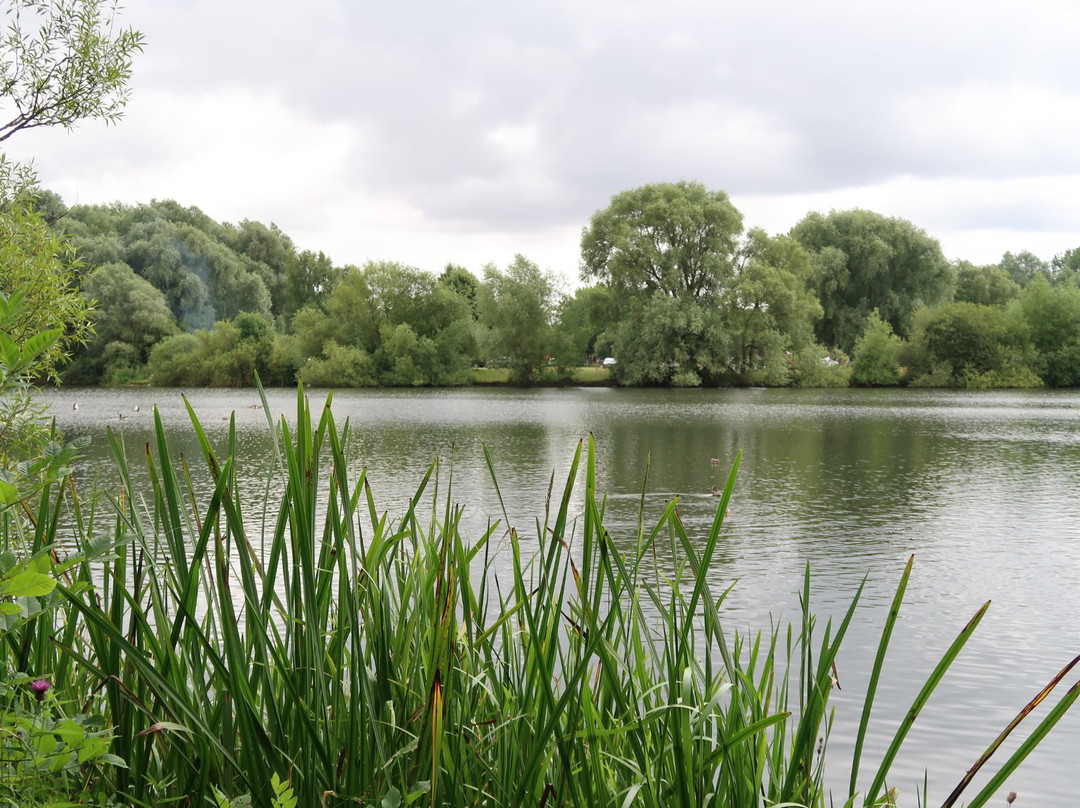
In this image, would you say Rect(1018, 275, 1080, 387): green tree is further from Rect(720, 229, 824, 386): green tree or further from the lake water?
the lake water

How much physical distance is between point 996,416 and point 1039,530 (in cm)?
1772

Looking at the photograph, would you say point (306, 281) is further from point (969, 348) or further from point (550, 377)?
point (969, 348)

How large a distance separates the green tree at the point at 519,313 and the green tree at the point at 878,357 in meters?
15.4

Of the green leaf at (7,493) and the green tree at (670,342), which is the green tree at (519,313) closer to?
the green tree at (670,342)

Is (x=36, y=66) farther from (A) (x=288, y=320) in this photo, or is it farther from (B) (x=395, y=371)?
(A) (x=288, y=320)

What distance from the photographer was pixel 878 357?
4462 cm

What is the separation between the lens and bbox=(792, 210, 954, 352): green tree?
48062 millimetres

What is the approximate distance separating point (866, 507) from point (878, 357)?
35.5 metres

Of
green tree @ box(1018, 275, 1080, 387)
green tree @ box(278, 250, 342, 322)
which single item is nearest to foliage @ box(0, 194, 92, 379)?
green tree @ box(1018, 275, 1080, 387)

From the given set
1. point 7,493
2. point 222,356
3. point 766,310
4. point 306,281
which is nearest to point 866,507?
point 7,493

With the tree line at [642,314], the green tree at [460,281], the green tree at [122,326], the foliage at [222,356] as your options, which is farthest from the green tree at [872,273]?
the green tree at [122,326]

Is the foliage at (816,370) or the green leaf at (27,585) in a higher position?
the foliage at (816,370)

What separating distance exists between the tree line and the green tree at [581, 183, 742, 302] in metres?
0.08

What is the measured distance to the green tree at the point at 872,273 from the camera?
158 feet
